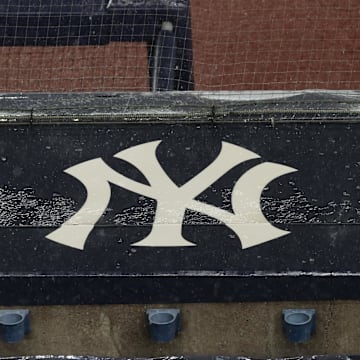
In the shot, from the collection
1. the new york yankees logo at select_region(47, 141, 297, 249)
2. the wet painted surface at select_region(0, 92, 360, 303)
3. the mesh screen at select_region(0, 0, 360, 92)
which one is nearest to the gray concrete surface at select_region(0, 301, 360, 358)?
the wet painted surface at select_region(0, 92, 360, 303)

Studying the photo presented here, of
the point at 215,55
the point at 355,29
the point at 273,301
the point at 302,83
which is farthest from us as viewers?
the point at 355,29

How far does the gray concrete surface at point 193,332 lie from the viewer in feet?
18.0

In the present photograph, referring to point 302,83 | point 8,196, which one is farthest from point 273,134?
point 302,83

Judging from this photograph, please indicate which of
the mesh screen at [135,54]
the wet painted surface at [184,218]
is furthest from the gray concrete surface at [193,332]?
the mesh screen at [135,54]

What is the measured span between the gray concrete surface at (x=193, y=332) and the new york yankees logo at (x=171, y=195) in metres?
0.37

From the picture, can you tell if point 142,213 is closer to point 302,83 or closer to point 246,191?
point 246,191

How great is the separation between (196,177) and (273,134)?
49 cm

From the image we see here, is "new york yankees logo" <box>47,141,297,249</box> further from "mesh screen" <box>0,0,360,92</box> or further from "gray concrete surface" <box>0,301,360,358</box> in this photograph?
"mesh screen" <box>0,0,360,92</box>

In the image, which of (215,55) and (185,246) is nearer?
(185,246)

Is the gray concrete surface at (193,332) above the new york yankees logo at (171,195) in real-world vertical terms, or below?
below

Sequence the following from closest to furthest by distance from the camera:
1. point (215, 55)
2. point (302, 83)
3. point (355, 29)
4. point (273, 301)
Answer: point (273, 301), point (302, 83), point (215, 55), point (355, 29)

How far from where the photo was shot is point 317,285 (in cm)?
545

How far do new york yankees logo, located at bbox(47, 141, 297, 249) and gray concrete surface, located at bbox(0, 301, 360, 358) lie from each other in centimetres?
37

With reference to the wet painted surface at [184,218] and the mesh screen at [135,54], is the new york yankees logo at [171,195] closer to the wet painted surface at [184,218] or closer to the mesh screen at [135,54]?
the wet painted surface at [184,218]
